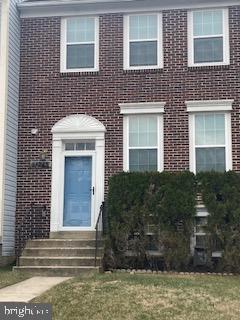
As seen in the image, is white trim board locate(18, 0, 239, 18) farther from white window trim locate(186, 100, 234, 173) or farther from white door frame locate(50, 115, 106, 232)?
white door frame locate(50, 115, 106, 232)

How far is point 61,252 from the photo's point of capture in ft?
38.4

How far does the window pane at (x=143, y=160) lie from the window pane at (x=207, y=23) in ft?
10.6

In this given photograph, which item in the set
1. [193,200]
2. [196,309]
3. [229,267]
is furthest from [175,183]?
[196,309]

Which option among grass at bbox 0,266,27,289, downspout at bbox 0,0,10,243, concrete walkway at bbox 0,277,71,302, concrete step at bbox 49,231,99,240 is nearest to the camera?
concrete walkway at bbox 0,277,71,302

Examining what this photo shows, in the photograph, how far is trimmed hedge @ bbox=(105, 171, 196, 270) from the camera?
11.1 metres

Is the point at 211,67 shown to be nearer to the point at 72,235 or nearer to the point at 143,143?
the point at 143,143

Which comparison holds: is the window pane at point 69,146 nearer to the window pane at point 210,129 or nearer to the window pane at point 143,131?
the window pane at point 143,131

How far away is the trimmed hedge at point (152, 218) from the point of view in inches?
438

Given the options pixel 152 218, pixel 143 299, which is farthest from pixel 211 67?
pixel 143 299

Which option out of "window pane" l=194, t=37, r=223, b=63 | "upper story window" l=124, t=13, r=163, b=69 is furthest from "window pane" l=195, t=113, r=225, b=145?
"upper story window" l=124, t=13, r=163, b=69

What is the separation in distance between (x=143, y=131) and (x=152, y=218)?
9.30 ft

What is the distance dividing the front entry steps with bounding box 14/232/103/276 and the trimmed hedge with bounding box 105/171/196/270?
52 centimetres

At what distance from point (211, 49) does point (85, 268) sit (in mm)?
6282

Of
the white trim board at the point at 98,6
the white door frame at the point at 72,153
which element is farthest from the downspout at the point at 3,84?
the white door frame at the point at 72,153
